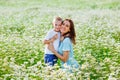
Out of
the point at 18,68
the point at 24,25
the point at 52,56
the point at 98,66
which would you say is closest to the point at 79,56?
the point at 52,56

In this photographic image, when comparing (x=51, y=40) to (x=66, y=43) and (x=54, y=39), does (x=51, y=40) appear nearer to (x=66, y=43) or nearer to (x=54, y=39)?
(x=54, y=39)

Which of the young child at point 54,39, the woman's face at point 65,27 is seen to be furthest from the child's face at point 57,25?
the woman's face at point 65,27

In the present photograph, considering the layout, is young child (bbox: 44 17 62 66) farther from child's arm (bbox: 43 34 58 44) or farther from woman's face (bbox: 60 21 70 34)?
woman's face (bbox: 60 21 70 34)

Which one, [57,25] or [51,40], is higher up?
[57,25]

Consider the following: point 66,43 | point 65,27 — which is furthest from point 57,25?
point 66,43

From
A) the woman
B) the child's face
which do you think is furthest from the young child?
the woman

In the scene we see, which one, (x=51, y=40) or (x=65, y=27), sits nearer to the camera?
(x=65, y=27)

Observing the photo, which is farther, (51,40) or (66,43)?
(51,40)

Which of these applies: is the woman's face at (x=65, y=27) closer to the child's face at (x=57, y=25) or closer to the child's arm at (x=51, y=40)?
the child's face at (x=57, y=25)

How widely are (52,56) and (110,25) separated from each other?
21.6 ft

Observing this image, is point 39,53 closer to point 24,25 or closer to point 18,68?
point 18,68

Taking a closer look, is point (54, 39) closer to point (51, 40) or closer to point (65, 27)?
point (51, 40)

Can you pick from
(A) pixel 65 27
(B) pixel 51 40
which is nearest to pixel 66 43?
(A) pixel 65 27

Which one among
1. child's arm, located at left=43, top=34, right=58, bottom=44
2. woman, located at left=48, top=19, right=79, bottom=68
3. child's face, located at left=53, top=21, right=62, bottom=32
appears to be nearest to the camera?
woman, located at left=48, top=19, right=79, bottom=68
